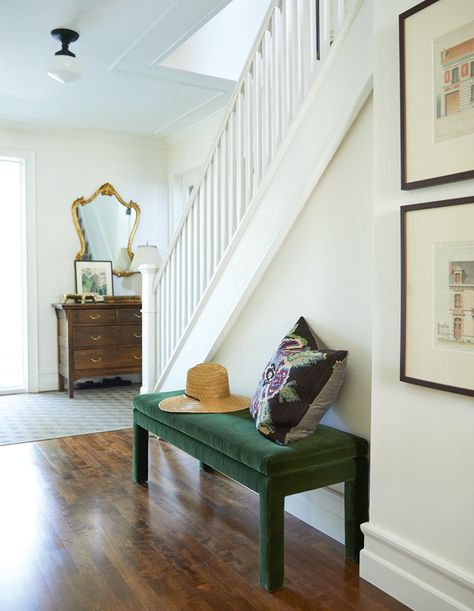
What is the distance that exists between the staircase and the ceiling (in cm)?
81

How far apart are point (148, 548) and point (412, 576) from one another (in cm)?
105

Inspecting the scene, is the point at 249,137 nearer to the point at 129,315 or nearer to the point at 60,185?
the point at 129,315

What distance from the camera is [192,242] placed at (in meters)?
3.63

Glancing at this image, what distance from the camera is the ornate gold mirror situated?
19.9 feet

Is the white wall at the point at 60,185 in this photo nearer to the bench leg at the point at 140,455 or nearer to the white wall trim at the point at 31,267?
the white wall trim at the point at 31,267

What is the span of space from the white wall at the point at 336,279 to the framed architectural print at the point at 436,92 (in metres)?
0.42

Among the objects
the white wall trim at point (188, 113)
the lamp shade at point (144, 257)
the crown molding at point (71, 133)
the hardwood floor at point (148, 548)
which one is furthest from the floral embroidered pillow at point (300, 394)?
the crown molding at point (71, 133)

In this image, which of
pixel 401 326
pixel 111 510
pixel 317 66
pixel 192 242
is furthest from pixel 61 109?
pixel 401 326

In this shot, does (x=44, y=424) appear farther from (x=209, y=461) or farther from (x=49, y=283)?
(x=209, y=461)

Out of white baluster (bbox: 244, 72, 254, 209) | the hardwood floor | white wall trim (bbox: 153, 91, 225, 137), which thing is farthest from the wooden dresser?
white baluster (bbox: 244, 72, 254, 209)

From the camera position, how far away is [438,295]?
188 cm

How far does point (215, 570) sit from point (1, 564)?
0.83 metres

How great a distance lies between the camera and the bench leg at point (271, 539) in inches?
82.7

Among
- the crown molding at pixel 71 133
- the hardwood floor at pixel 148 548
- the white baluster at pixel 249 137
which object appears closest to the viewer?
the hardwood floor at pixel 148 548
